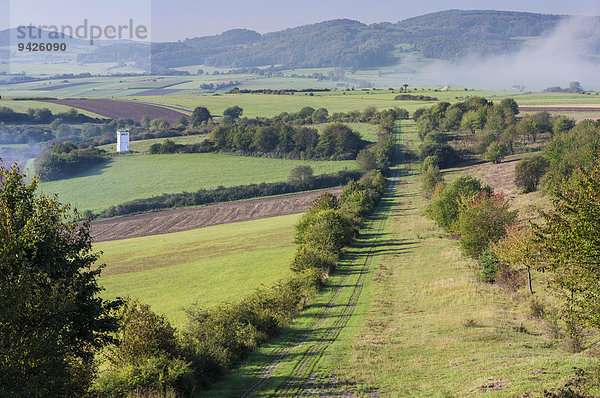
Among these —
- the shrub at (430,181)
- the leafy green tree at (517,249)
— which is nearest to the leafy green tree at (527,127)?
the shrub at (430,181)

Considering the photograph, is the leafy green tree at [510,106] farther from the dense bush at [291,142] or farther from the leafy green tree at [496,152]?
the dense bush at [291,142]

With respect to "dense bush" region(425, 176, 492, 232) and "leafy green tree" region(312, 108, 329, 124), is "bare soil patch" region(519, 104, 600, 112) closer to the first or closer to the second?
"leafy green tree" region(312, 108, 329, 124)

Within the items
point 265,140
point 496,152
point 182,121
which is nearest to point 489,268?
point 496,152

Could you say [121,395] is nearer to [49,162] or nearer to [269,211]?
[269,211]

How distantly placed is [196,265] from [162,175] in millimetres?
64667

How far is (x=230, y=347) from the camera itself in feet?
101

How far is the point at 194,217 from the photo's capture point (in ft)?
319

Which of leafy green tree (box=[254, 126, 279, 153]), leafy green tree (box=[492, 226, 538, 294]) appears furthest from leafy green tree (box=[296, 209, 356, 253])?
leafy green tree (box=[254, 126, 279, 153])

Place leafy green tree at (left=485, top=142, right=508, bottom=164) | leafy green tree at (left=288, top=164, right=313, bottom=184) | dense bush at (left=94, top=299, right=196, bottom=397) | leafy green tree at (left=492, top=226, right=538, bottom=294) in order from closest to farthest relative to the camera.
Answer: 1. dense bush at (left=94, top=299, right=196, bottom=397)
2. leafy green tree at (left=492, top=226, right=538, bottom=294)
3. leafy green tree at (left=485, top=142, right=508, bottom=164)
4. leafy green tree at (left=288, top=164, right=313, bottom=184)

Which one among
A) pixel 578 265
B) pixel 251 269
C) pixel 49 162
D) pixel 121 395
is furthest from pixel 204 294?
pixel 49 162

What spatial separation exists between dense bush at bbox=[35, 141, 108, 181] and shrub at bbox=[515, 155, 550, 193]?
4246 inches

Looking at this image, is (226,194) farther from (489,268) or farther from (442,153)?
(489,268)

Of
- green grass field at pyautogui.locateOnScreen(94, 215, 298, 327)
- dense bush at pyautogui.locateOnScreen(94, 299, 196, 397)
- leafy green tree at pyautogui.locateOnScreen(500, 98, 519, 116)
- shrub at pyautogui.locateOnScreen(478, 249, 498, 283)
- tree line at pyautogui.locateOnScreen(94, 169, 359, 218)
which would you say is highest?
leafy green tree at pyautogui.locateOnScreen(500, 98, 519, 116)

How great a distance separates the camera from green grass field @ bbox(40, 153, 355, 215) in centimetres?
10956
